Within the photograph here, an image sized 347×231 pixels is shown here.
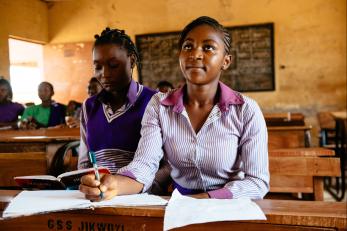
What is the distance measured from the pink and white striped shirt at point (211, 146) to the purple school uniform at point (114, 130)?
23 centimetres

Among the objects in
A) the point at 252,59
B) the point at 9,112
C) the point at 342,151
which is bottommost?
the point at 342,151

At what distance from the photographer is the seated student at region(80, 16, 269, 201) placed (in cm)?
120

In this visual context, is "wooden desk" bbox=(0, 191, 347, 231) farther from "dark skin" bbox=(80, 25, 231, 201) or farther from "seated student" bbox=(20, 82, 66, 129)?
"seated student" bbox=(20, 82, 66, 129)

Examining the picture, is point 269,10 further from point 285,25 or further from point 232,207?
point 232,207

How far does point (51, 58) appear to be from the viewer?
7082 mm

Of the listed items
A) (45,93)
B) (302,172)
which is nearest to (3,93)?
(45,93)

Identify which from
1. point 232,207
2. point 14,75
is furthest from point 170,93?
point 14,75

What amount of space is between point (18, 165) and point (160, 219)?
72.9 inches

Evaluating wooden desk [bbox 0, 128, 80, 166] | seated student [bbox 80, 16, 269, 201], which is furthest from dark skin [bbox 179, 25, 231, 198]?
wooden desk [bbox 0, 128, 80, 166]

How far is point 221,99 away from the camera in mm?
1275

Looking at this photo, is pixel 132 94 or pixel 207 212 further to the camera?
pixel 132 94

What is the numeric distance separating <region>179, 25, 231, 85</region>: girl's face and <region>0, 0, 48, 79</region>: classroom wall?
545cm

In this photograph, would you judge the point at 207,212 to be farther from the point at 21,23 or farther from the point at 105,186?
the point at 21,23

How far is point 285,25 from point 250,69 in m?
0.88
